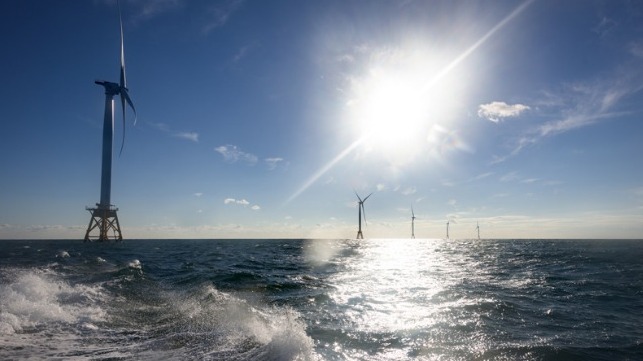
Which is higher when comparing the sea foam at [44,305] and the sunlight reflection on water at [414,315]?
the sea foam at [44,305]

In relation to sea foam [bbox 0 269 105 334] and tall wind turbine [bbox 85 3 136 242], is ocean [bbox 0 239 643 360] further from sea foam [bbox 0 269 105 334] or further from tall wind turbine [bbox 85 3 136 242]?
tall wind turbine [bbox 85 3 136 242]

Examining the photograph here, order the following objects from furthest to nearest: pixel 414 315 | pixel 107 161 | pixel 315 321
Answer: pixel 107 161
pixel 414 315
pixel 315 321

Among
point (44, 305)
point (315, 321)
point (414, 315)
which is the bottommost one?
point (414, 315)

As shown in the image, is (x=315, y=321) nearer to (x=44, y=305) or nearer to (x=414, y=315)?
(x=414, y=315)

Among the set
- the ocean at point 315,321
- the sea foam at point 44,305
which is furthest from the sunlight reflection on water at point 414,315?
the sea foam at point 44,305

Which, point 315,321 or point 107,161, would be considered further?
point 107,161

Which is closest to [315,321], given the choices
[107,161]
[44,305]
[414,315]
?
[414,315]

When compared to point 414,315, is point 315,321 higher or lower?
higher

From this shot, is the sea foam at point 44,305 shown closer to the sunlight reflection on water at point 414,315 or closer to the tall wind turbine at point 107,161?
the sunlight reflection on water at point 414,315

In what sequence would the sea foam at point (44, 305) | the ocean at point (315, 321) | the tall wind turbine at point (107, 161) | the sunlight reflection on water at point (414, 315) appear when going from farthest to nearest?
the tall wind turbine at point (107, 161)
the sea foam at point (44, 305)
the sunlight reflection on water at point (414, 315)
the ocean at point (315, 321)

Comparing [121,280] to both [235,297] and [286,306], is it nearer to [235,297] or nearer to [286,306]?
[235,297]

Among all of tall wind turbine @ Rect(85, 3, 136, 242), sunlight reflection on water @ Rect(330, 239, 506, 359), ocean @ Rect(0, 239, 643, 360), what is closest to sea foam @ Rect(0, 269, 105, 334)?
ocean @ Rect(0, 239, 643, 360)

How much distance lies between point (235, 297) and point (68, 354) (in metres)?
10.5

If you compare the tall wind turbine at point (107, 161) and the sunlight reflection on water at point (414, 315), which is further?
the tall wind turbine at point (107, 161)
